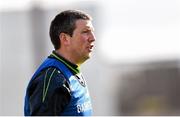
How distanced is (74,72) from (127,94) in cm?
4394

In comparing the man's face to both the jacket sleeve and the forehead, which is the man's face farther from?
the jacket sleeve

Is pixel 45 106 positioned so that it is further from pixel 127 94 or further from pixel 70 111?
pixel 127 94

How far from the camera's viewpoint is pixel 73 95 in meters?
5.77

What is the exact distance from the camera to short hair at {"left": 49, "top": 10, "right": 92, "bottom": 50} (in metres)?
6.00

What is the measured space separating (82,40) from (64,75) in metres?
0.30

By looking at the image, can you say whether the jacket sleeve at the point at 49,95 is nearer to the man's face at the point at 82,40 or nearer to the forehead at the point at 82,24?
the man's face at the point at 82,40

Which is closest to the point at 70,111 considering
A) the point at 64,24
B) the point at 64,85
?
the point at 64,85

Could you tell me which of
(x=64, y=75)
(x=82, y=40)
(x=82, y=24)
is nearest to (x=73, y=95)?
(x=64, y=75)

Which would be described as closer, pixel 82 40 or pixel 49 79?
pixel 49 79

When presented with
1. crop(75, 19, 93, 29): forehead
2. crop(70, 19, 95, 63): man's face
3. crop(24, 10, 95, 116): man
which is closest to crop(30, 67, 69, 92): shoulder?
crop(24, 10, 95, 116): man

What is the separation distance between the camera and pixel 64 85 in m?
5.70

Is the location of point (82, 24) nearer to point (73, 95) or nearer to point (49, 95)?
point (73, 95)

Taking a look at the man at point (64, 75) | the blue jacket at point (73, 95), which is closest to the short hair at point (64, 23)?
the man at point (64, 75)

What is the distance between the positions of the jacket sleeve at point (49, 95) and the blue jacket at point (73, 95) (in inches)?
2.4
